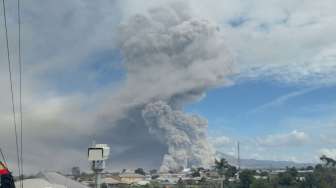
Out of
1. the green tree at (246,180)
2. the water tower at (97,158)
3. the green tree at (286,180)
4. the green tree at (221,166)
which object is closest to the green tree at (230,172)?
the green tree at (221,166)

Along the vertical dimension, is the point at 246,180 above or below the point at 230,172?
below

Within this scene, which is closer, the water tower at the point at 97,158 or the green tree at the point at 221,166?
the water tower at the point at 97,158

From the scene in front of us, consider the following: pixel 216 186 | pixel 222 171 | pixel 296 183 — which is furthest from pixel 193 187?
pixel 296 183

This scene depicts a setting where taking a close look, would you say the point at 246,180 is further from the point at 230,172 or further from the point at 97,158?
the point at 97,158

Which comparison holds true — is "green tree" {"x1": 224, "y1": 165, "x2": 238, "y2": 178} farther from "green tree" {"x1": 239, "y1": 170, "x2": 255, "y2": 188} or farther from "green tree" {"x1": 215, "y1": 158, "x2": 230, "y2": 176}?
"green tree" {"x1": 239, "y1": 170, "x2": 255, "y2": 188}

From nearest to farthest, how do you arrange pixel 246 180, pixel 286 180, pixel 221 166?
pixel 286 180
pixel 246 180
pixel 221 166

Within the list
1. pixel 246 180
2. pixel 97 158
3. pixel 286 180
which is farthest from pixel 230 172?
pixel 97 158

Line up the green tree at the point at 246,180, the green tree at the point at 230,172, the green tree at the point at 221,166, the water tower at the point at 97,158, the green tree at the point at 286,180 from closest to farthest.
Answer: the water tower at the point at 97,158 → the green tree at the point at 246,180 → the green tree at the point at 286,180 → the green tree at the point at 230,172 → the green tree at the point at 221,166

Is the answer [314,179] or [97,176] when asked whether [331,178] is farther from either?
[97,176]

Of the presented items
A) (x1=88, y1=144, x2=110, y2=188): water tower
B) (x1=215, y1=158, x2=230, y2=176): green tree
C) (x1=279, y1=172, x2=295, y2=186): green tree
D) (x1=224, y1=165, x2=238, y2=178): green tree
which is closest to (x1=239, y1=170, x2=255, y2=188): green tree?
(x1=279, y1=172, x2=295, y2=186): green tree

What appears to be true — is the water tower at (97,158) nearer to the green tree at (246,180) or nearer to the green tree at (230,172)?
the green tree at (246,180)

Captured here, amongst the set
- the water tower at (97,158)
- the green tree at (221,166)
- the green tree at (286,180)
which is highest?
the water tower at (97,158)

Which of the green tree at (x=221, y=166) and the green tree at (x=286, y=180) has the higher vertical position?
the green tree at (x=221, y=166)

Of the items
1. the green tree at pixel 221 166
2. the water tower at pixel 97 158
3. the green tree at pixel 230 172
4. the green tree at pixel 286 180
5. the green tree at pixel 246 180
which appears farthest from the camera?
the green tree at pixel 221 166
